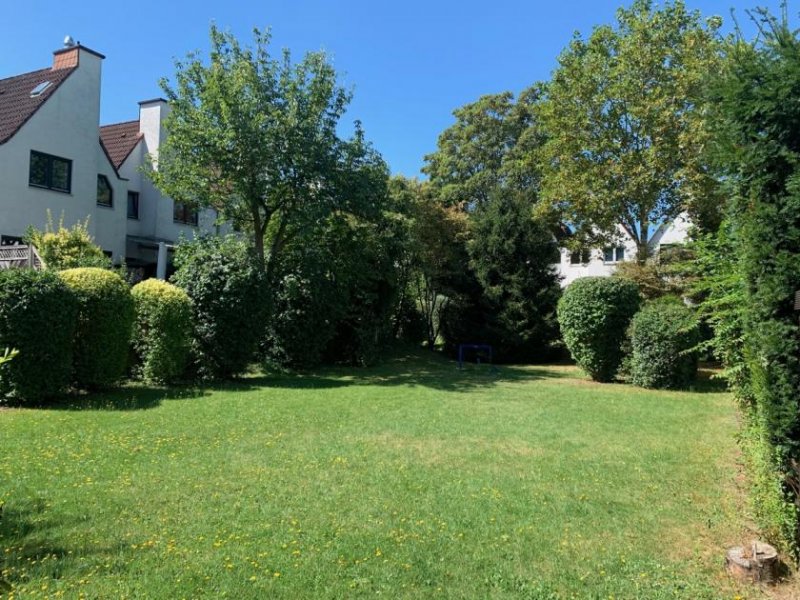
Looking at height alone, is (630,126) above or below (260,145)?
above

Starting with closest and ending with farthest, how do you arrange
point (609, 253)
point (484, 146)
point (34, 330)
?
point (34, 330)
point (609, 253)
point (484, 146)

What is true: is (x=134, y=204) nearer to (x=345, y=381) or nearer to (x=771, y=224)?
(x=345, y=381)

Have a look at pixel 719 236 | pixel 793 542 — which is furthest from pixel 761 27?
pixel 793 542

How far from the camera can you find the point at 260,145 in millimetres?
15125

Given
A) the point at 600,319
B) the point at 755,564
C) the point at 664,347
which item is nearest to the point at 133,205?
the point at 600,319

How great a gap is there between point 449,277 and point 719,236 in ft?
54.6

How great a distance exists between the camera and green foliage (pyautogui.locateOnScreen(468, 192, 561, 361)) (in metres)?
21.2

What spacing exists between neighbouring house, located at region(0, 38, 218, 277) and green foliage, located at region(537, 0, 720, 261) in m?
13.6

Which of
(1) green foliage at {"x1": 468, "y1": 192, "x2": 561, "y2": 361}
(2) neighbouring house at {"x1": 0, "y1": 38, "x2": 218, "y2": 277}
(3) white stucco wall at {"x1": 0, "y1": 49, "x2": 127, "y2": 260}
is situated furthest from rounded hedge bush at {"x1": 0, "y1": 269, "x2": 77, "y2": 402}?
(1) green foliage at {"x1": 468, "y1": 192, "x2": 561, "y2": 361}

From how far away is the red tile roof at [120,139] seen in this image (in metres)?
24.3

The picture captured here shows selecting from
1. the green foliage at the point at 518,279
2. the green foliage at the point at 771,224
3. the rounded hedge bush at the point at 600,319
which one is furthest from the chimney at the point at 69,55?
the green foliage at the point at 771,224

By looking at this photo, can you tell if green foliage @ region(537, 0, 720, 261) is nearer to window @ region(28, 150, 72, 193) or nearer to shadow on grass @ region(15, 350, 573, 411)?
shadow on grass @ region(15, 350, 573, 411)

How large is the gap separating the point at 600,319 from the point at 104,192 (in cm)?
1899

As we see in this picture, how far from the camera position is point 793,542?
161 inches
